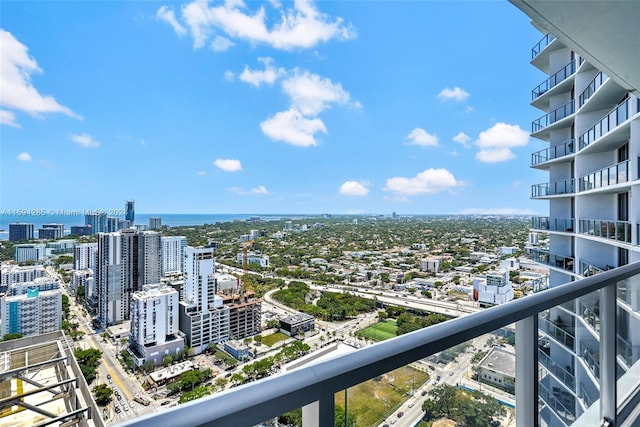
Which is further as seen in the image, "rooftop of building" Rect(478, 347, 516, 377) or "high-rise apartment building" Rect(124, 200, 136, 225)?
"high-rise apartment building" Rect(124, 200, 136, 225)

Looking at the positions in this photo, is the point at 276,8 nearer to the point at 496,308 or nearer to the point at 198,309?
the point at 198,309

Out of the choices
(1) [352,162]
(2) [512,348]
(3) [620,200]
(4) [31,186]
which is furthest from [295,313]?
(1) [352,162]

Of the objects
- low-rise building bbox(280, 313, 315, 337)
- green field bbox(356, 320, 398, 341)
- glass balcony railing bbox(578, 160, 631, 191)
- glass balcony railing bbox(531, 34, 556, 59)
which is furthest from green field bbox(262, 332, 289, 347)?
glass balcony railing bbox(531, 34, 556, 59)

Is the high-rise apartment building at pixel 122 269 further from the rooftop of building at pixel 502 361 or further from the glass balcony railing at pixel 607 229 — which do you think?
the glass balcony railing at pixel 607 229

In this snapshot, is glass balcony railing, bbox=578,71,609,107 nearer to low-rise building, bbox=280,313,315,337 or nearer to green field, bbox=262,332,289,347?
low-rise building, bbox=280,313,315,337

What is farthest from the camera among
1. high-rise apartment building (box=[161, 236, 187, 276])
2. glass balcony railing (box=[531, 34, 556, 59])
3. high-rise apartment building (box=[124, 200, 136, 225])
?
glass balcony railing (box=[531, 34, 556, 59])

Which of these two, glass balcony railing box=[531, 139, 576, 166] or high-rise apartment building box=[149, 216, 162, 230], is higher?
glass balcony railing box=[531, 139, 576, 166]
